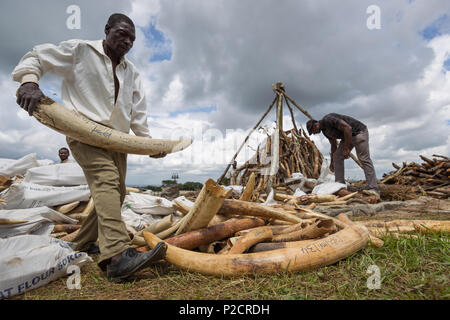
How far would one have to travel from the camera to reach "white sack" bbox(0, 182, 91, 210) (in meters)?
3.00

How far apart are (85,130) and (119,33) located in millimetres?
836

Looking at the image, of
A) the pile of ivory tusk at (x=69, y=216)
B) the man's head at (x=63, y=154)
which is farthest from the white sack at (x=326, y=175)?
the man's head at (x=63, y=154)

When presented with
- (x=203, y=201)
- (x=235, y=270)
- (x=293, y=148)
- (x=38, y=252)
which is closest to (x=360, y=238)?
(x=235, y=270)

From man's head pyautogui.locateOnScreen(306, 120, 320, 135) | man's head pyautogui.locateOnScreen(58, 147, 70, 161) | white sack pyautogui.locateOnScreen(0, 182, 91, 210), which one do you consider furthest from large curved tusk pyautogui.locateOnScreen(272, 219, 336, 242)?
man's head pyautogui.locateOnScreen(58, 147, 70, 161)

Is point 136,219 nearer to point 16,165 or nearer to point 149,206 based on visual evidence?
point 149,206

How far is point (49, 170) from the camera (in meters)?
3.67

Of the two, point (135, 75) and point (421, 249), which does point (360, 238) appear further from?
point (135, 75)

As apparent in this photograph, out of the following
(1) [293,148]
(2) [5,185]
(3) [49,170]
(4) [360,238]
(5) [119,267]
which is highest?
(1) [293,148]

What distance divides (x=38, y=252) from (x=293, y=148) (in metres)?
7.66

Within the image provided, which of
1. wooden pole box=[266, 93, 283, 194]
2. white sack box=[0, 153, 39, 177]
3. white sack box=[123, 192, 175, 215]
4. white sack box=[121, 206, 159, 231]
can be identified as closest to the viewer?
A: white sack box=[121, 206, 159, 231]

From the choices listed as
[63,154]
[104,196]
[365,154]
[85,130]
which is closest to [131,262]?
[104,196]

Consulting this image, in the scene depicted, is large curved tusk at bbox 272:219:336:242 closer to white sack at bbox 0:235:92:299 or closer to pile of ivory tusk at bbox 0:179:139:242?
white sack at bbox 0:235:92:299

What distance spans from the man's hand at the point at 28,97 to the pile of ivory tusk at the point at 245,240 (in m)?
1.22

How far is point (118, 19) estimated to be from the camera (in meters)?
1.92
